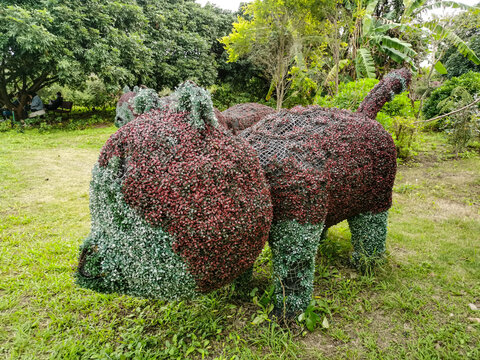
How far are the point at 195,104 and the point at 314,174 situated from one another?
995mm

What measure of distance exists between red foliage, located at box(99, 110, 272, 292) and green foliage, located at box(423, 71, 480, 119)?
11174 mm

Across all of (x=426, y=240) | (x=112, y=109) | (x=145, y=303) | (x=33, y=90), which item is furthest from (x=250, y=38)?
(x=145, y=303)

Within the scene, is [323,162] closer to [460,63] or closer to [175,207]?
[175,207]

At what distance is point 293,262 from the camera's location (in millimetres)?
2104

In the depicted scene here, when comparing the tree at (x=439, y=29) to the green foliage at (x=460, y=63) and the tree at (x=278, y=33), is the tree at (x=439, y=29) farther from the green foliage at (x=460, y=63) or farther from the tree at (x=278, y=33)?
the green foliage at (x=460, y=63)

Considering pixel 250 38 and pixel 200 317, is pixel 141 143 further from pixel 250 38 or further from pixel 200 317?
Answer: pixel 250 38

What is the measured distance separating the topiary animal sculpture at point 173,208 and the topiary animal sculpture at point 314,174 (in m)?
0.43

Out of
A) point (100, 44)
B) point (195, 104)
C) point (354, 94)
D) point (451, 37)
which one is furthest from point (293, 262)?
point (100, 44)

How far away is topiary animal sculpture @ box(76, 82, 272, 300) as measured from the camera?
146 centimetres

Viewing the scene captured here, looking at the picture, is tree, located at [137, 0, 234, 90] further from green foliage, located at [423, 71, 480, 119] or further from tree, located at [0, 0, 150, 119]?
green foliage, located at [423, 71, 480, 119]

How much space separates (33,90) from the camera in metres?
11.8

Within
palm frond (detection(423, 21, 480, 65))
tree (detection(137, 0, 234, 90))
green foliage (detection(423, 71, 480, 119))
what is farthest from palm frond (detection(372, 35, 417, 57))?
tree (detection(137, 0, 234, 90))

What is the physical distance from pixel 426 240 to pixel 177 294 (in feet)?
11.9

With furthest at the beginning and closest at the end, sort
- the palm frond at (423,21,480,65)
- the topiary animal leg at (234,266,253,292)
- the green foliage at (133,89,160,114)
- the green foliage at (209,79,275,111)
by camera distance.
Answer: the green foliage at (209,79,275,111) → the palm frond at (423,21,480,65) → the topiary animal leg at (234,266,253,292) → the green foliage at (133,89,160,114)
